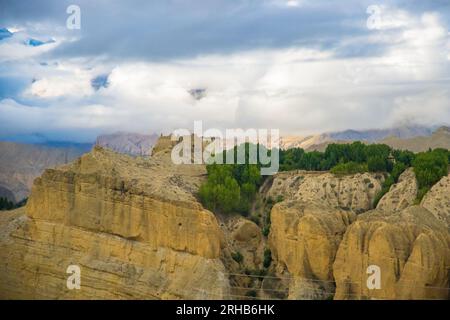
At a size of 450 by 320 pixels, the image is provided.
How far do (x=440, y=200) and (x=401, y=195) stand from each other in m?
6.88

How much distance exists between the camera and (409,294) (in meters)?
38.1

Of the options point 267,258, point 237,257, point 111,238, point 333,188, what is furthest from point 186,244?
point 333,188

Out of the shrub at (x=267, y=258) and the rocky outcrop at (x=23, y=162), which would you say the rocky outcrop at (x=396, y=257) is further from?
the rocky outcrop at (x=23, y=162)

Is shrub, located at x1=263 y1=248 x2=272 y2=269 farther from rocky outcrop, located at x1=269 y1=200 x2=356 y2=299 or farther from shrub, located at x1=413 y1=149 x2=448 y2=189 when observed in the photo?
shrub, located at x1=413 y1=149 x2=448 y2=189

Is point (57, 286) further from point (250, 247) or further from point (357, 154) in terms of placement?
point (357, 154)

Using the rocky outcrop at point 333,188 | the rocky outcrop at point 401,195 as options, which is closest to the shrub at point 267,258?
the rocky outcrop at point 401,195

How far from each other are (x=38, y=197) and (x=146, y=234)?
678 cm

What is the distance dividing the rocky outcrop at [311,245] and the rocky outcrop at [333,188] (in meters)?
14.1

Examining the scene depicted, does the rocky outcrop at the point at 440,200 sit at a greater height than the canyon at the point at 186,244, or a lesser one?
greater

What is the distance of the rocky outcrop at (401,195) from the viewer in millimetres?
53781

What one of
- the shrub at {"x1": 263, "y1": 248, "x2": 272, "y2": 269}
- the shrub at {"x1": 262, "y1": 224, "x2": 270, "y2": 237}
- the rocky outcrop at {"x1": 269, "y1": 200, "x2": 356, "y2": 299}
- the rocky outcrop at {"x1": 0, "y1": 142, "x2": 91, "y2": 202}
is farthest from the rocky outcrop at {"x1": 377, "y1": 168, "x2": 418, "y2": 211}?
the rocky outcrop at {"x1": 0, "y1": 142, "x2": 91, "y2": 202}

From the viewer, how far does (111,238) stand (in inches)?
1800

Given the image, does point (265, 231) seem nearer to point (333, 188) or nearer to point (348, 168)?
point (333, 188)

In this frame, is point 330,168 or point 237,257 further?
point 330,168
